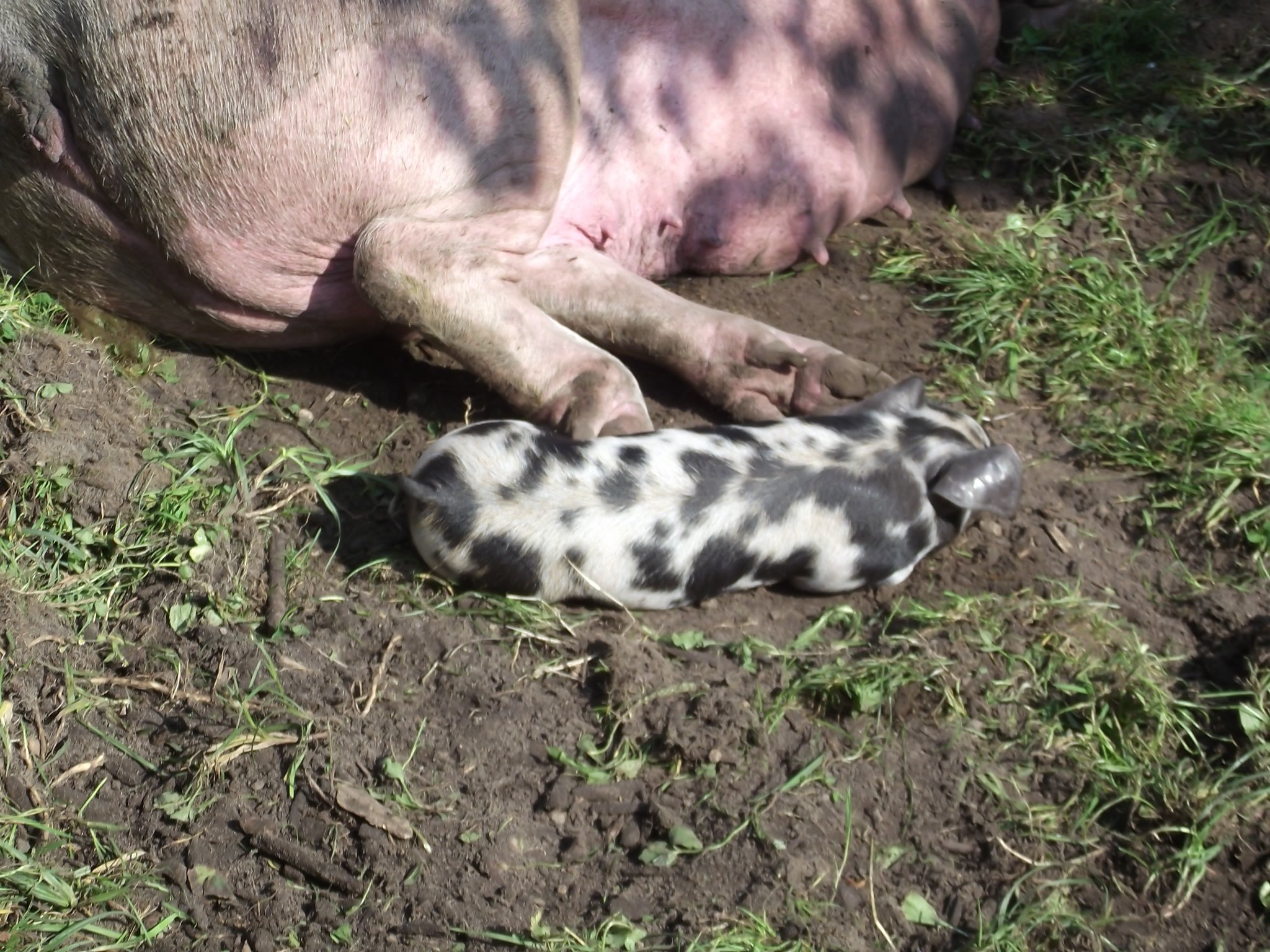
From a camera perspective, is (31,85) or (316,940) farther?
(31,85)

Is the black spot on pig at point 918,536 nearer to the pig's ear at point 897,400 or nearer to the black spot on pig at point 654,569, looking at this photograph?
the pig's ear at point 897,400

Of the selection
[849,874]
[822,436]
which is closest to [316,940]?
[849,874]

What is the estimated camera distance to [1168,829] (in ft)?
8.95

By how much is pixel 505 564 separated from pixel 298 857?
30.5 inches

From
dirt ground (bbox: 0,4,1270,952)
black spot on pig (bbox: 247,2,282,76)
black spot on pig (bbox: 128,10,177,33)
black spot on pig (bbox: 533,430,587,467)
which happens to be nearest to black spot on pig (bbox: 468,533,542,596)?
dirt ground (bbox: 0,4,1270,952)

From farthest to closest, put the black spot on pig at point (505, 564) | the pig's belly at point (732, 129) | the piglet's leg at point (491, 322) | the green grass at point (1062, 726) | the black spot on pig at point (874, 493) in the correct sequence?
the pig's belly at point (732, 129), the piglet's leg at point (491, 322), the black spot on pig at point (874, 493), the black spot on pig at point (505, 564), the green grass at point (1062, 726)

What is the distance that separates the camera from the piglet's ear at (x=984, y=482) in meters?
3.24

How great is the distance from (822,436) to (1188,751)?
1.13 m

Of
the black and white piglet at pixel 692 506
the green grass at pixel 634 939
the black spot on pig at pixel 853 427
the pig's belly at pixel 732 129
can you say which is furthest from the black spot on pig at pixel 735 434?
the green grass at pixel 634 939

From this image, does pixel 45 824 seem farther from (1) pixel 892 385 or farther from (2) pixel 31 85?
(1) pixel 892 385

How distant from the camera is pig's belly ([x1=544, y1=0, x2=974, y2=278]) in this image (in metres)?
3.77

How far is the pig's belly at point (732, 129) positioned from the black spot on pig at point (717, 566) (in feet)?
3.81

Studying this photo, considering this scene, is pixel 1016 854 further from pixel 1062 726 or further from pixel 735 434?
pixel 735 434

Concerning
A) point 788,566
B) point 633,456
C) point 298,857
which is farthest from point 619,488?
point 298,857
